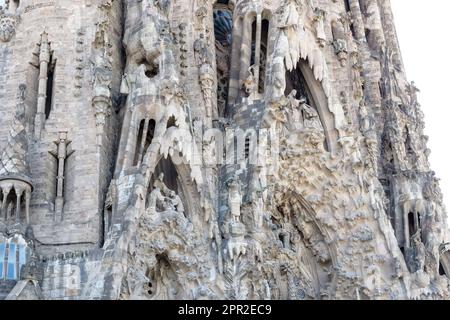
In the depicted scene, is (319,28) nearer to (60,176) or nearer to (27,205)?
(60,176)

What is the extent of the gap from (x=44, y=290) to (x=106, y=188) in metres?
2.65

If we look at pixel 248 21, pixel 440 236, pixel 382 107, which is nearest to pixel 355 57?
pixel 382 107

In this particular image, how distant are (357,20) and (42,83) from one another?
1158cm

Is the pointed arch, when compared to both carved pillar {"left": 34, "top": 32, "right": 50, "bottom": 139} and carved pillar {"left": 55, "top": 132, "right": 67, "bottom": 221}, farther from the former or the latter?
carved pillar {"left": 55, "top": 132, "right": 67, "bottom": 221}

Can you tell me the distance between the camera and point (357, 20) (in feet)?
89.0

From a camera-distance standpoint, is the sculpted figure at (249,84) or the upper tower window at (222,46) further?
the upper tower window at (222,46)

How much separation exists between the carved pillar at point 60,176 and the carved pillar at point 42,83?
0.49 meters

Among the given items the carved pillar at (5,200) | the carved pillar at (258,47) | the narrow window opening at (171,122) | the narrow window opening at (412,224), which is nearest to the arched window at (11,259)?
the carved pillar at (5,200)

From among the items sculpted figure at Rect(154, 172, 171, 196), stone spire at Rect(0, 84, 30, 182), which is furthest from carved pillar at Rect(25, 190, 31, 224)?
sculpted figure at Rect(154, 172, 171, 196)

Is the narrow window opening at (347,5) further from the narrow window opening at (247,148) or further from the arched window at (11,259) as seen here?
the arched window at (11,259)

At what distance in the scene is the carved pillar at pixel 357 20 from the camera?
2680 centimetres

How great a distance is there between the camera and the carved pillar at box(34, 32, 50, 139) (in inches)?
733

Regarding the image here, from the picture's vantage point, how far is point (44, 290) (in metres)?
16.6

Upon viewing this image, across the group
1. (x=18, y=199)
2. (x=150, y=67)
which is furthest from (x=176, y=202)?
(x=150, y=67)
